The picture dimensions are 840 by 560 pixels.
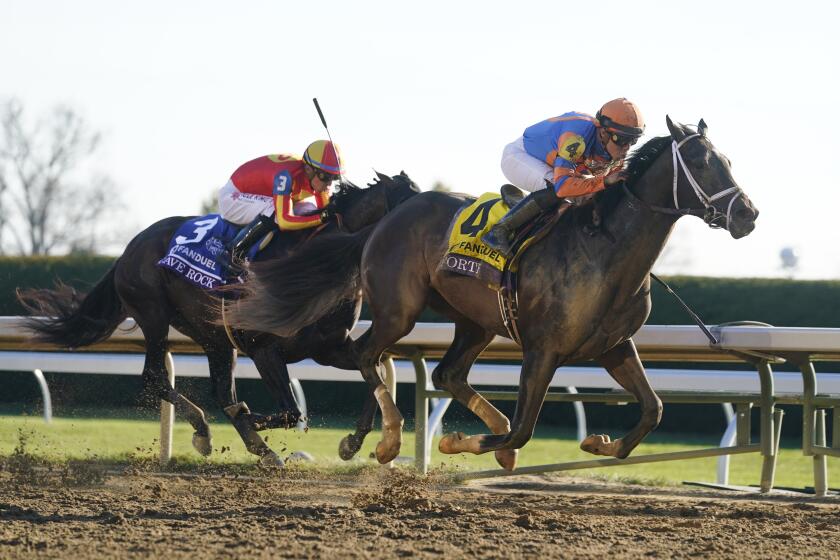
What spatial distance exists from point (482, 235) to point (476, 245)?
0.05 metres

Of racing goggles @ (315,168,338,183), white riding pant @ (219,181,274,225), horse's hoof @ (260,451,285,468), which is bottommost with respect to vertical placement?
horse's hoof @ (260,451,285,468)

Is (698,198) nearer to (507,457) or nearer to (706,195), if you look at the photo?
(706,195)

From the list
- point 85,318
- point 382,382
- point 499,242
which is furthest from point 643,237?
point 85,318

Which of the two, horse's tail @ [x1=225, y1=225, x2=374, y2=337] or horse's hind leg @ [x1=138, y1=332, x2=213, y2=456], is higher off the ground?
horse's tail @ [x1=225, y1=225, x2=374, y2=337]

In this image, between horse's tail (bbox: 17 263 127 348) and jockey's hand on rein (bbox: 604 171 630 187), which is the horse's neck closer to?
jockey's hand on rein (bbox: 604 171 630 187)

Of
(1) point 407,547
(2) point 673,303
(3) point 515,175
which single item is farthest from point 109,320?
(2) point 673,303

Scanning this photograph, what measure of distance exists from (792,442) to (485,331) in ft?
23.2

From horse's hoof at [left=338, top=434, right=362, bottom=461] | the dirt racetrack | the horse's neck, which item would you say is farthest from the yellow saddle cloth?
horse's hoof at [left=338, top=434, right=362, bottom=461]

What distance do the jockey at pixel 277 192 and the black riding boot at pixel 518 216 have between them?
144 centimetres

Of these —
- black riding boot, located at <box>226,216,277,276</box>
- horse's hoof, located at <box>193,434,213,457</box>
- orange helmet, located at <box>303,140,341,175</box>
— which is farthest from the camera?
horse's hoof, located at <box>193,434,213,457</box>

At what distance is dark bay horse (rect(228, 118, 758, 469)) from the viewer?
494cm

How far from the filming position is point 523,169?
5.48m

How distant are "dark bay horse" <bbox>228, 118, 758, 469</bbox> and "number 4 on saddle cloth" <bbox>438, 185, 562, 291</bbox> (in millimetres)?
51

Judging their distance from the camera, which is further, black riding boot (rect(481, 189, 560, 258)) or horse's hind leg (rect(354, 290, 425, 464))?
horse's hind leg (rect(354, 290, 425, 464))
